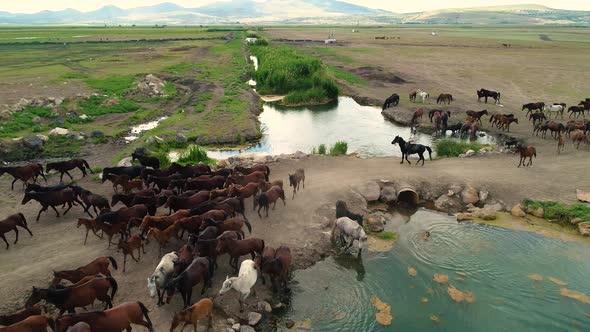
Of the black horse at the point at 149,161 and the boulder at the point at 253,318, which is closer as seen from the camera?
the boulder at the point at 253,318

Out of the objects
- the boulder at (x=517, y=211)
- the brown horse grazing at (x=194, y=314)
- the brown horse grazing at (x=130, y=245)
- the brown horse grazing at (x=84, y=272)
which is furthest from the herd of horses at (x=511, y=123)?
the brown horse grazing at (x=84, y=272)

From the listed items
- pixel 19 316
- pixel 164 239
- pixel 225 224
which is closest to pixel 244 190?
pixel 225 224

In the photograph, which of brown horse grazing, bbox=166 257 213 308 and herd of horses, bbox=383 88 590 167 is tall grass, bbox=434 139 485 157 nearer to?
herd of horses, bbox=383 88 590 167

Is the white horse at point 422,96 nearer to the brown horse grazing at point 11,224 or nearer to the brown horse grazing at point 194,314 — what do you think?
the brown horse grazing at point 194,314

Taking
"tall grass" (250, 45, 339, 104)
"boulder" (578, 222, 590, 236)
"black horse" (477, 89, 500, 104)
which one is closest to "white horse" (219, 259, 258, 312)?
"boulder" (578, 222, 590, 236)

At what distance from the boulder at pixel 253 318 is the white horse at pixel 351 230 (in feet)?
13.7

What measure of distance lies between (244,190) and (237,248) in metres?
3.80

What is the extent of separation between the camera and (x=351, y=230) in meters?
12.6

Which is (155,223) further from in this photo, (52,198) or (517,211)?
(517,211)

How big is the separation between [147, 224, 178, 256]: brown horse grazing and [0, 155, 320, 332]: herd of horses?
3cm

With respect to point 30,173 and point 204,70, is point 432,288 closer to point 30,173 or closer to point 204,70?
point 30,173

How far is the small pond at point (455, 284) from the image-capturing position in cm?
1011

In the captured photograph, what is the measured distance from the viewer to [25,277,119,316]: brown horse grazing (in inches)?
357

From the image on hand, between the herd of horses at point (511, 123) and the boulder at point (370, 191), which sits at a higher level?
the herd of horses at point (511, 123)
